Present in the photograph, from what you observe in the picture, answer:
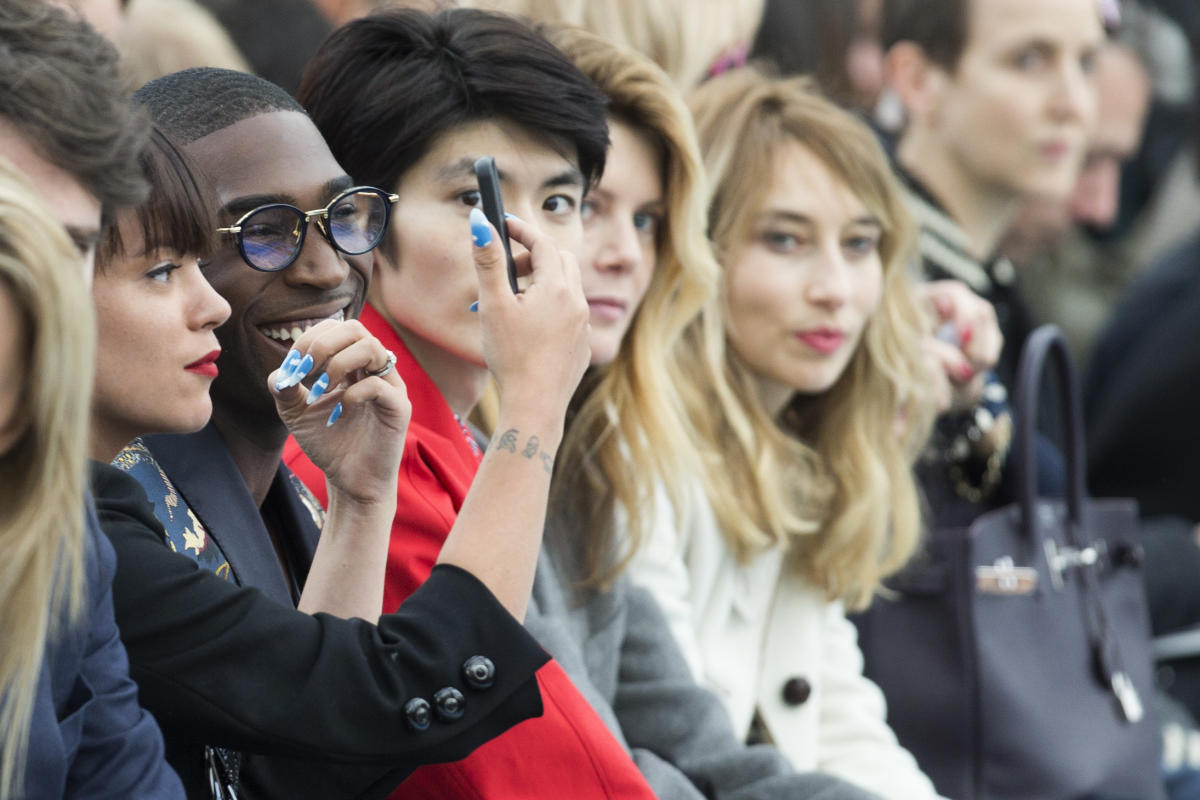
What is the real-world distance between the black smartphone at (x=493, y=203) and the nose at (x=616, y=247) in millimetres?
1024

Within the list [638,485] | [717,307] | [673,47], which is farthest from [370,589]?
[673,47]

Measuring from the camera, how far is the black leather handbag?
342 cm

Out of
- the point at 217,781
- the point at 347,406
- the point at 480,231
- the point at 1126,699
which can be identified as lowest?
the point at 1126,699

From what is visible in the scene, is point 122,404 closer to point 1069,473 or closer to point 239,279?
point 239,279

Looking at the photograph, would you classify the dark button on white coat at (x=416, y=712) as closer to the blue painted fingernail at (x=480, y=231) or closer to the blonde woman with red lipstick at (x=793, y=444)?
the blue painted fingernail at (x=480, y=231)

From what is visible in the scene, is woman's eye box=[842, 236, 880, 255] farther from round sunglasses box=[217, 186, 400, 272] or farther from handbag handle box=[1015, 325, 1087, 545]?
round sunglasses box=[217, 186, 400, 272]

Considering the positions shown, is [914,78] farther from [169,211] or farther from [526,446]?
[169,211]

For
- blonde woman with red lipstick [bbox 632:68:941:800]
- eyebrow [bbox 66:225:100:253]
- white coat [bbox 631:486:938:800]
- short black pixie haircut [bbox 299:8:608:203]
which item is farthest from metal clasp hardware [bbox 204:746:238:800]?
blonde woman with red lipstick [bbox 632:68:941:800]

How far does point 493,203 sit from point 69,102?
0.57m

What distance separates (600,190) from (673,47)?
1031mm

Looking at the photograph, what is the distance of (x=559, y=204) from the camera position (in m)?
2.54

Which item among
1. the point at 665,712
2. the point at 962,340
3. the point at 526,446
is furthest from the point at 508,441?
the point at 962,340

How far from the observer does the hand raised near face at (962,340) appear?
4.04m

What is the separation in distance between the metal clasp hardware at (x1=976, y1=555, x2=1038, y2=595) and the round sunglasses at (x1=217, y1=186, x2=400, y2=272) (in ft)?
6.10
